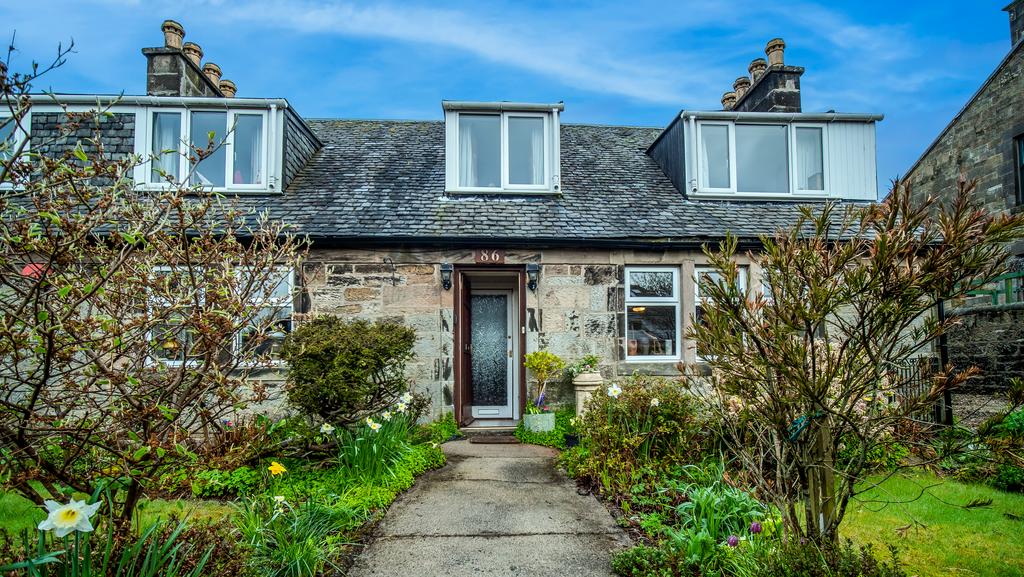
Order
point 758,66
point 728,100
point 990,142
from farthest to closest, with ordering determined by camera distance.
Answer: point 728,100, point 758,66, point 990,142

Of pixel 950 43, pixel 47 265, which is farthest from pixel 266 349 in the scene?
pixel 950 43

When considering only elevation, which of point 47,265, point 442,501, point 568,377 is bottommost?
point 442,501

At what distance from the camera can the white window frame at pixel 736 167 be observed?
10.5m

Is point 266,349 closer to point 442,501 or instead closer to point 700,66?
point 442,501

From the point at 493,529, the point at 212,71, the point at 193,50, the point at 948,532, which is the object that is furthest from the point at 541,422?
the point at 212,71

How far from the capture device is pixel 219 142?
33.0 ft

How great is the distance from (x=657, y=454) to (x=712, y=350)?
3312 millimetres

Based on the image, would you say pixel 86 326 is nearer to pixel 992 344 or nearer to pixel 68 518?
pixel 68 518

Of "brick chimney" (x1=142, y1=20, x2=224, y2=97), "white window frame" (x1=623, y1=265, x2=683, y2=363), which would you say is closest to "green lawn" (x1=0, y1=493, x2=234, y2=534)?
"white window frame" (x1=623, y1=265, x2=683, y2=363)

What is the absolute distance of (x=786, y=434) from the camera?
320cm

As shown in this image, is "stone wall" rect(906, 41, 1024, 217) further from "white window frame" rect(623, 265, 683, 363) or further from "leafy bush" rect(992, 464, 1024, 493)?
"leafy bush" rect(992, 464, 1024, 493)

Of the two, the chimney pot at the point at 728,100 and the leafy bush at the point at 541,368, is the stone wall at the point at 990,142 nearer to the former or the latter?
the chimney pot at the point at 728,100

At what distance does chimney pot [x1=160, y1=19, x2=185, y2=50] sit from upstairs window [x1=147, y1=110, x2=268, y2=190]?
1870 mm

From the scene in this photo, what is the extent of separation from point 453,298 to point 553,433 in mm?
2721
